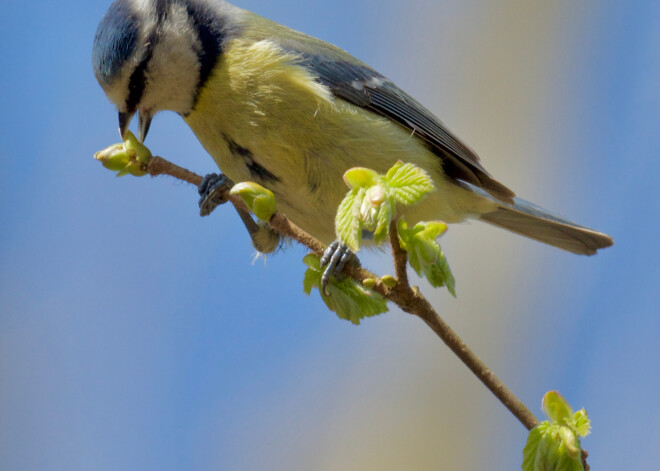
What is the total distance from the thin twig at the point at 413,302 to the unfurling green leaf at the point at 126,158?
16 millimetres

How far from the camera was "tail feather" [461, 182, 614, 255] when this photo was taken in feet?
8.77

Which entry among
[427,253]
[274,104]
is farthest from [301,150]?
[427,253]

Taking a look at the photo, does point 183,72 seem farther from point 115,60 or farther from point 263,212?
point 263,212

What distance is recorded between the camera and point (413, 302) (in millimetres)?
1005

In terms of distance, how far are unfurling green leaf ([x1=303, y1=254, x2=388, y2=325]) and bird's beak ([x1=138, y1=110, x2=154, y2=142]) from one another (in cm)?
115

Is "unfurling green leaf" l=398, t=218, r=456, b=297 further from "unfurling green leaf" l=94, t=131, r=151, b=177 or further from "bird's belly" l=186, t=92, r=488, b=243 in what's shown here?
"bird's belly" l=186, t=92, r=488, b=243

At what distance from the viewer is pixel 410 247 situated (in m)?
1.05

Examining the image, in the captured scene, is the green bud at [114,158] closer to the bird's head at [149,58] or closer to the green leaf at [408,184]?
the green leaf at [408,184]

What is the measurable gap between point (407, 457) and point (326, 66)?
1.99m

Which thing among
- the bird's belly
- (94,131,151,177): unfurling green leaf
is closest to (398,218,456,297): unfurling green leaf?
(94,131,151,177): unfurling green leaf

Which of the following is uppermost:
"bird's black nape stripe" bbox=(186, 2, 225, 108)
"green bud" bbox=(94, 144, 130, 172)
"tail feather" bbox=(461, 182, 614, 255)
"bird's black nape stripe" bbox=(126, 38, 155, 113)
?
"tail feather" bbox=(461, 182, 614, 255)

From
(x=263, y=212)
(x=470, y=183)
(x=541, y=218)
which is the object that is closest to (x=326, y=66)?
(x=470, y=183)

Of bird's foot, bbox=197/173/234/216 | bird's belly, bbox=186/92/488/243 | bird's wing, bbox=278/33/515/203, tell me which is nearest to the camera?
bird's foot, bbox=197/173/234/216

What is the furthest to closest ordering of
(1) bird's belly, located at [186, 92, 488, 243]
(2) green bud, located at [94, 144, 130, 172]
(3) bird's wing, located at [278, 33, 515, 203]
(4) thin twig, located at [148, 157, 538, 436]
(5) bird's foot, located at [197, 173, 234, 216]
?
1. (3) bird's wing, located at [278, 33, 515, 203]
2. (1) bird's belly, located at [186, 92, 488, 243]
3. (5) bird's foot, located at [197, 173, 234, 216]
4. (2) green bud, located at [94, 144, 130, 172]
5. (4) thin twig, located at [148, 157, 538, 436]
